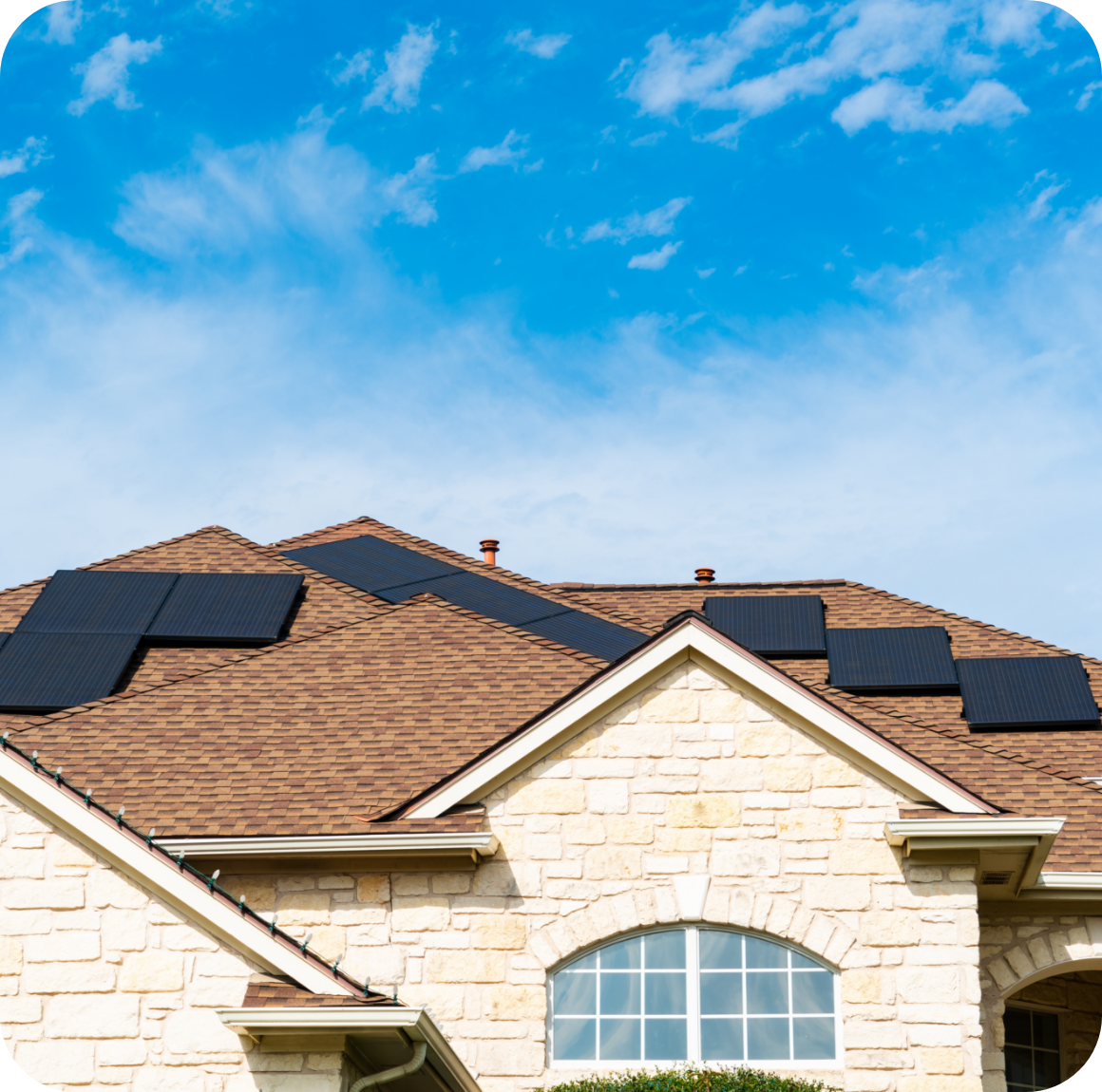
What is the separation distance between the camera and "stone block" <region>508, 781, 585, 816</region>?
1173 centimetres

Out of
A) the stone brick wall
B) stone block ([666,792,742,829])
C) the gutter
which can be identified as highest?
stone block ([666,792,742,829])

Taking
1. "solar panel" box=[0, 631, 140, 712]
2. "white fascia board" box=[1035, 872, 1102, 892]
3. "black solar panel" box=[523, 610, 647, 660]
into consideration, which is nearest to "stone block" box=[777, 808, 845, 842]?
"white fascia board" box=[1035, 872, 1102, 892]

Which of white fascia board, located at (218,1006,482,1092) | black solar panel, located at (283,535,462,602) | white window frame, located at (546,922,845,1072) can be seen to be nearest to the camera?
white fascia board, located at (218,1006,482,1092)

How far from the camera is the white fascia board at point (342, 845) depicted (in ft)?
37.4

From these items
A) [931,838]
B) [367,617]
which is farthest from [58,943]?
[367,617]

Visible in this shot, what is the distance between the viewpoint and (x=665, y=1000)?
448 inches

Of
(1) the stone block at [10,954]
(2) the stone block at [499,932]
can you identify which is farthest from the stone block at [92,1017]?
(2) the stone block at [499,932]

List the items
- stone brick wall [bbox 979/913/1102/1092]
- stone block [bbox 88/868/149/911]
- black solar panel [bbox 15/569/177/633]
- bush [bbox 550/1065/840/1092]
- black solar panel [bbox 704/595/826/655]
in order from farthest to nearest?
1. black solar panel [bbox 704/595/826/655]
2. black solar panel [bbox 15/569/177/633]
3. stone brick wall [bbox 979/913/1102/1092]
4. bush [bbox 550/1065/840/1092]
5. stone block [bbox 88/868/149/911]

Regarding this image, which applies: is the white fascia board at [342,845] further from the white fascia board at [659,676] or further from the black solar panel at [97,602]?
the black solar panel at [97,602]

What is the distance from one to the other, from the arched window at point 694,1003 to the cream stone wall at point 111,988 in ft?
11.8

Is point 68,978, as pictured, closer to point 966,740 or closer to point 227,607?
point 227,607

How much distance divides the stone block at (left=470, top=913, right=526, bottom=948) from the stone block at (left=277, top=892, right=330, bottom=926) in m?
1.34

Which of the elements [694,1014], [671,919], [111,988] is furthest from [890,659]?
[111,988]

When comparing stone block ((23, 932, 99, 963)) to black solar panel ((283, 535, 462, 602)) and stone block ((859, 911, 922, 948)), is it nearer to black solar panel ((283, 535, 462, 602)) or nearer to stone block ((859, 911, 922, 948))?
stone block ((859, 911, 922, 948))
